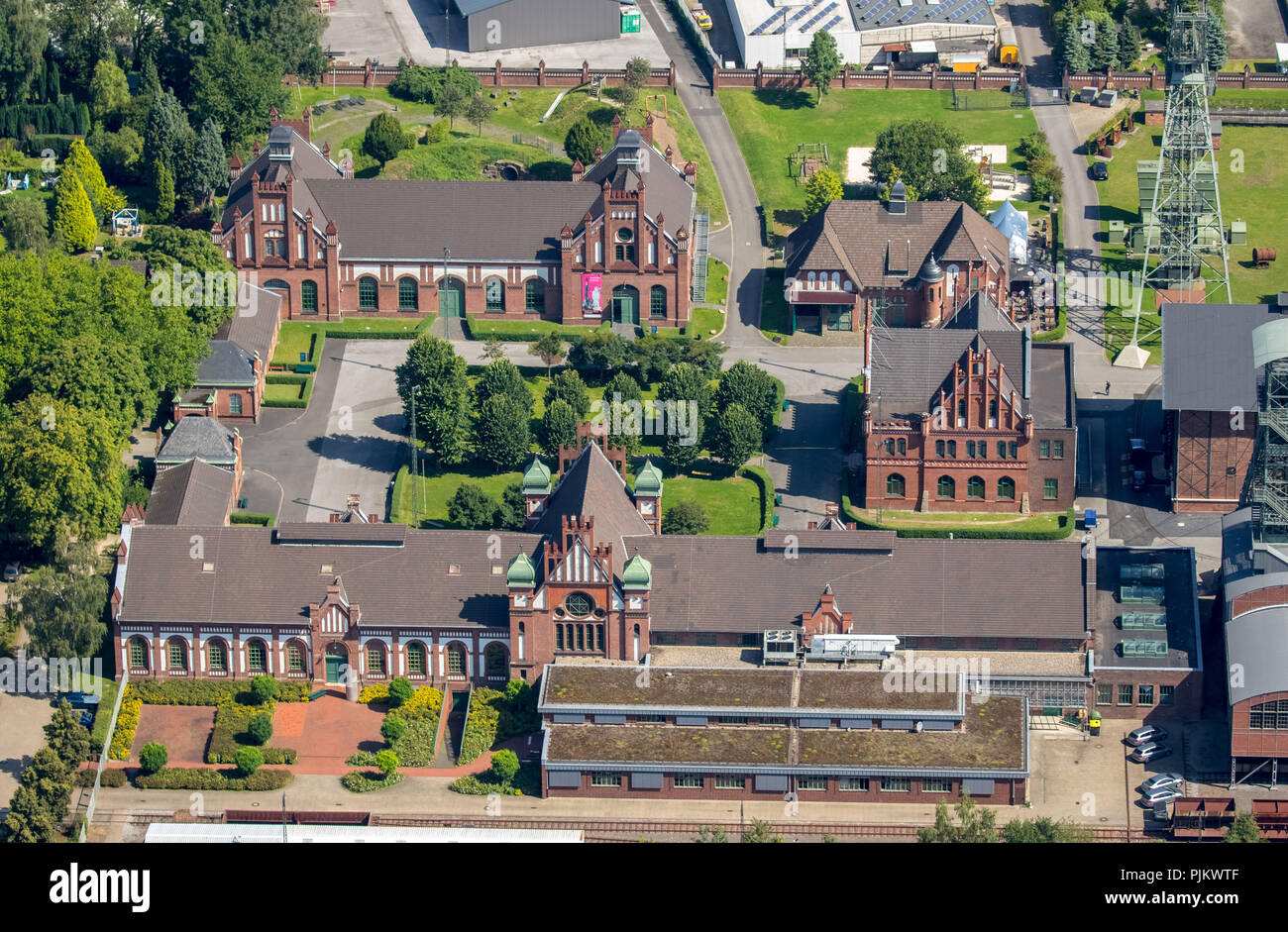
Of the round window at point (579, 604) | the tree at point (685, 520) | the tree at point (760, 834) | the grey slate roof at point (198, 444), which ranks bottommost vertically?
the tree at point (760, 834)

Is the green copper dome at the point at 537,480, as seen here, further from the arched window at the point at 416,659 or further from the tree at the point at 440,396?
the tree at the point at 440,396

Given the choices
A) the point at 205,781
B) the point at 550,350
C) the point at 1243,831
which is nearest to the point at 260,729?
the point at 205,781

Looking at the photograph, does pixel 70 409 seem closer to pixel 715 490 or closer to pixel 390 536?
pixel 390 536

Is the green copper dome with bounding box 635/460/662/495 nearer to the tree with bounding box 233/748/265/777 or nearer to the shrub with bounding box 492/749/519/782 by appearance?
the shrub with bounding box 492/749/519/782

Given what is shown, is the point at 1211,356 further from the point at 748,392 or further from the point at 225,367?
the point at 225,367

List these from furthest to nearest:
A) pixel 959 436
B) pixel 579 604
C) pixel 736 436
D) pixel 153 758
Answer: pixel 736 436 < pixel 959 436 < pixel 579 604 < pixel 153 758

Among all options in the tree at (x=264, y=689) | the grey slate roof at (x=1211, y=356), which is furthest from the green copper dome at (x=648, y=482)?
the grey slate roof at (x=1211, y=356)

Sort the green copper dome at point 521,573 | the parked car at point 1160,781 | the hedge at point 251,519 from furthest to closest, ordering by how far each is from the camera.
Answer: the hedge at point 251,519
the green copper dome at point 521,573
the parked car at point 1160,781
